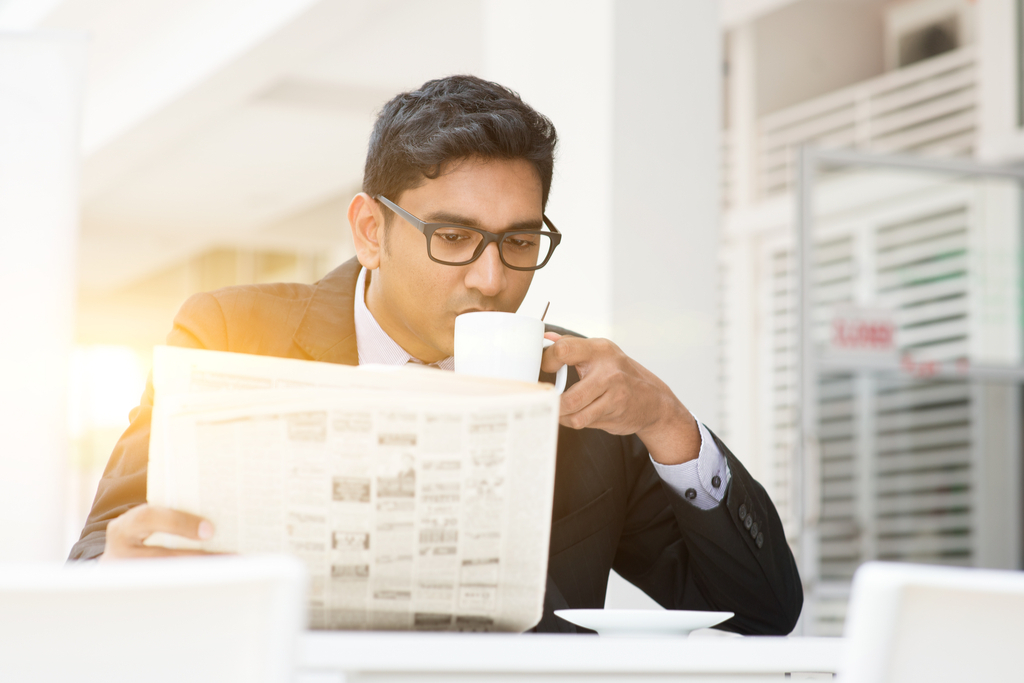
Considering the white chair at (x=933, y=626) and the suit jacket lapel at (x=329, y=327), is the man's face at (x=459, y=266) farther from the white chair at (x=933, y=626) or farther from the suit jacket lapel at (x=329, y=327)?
the white chair at (x=933, y=626)

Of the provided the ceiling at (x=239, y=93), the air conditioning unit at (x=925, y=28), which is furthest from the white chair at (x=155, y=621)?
the air conditioning unit at (x=925, y=28)

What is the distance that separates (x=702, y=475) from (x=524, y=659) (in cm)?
72

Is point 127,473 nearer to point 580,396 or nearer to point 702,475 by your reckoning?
point 580,396

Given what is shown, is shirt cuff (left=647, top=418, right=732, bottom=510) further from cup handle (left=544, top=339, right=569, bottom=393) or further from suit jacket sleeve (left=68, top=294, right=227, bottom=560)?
suit jacket sleeve (left=68, top=294, right=227, bottom=560)

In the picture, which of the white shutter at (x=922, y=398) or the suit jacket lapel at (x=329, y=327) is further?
the white shutter at (x=922, y=398)

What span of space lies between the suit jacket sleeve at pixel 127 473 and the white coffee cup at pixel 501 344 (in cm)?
45

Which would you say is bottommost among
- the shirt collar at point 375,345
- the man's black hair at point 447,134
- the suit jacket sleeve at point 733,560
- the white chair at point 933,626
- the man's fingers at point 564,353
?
the suit jacket sleeve at point 733,560

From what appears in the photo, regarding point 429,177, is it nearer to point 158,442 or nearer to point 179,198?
point 158,442

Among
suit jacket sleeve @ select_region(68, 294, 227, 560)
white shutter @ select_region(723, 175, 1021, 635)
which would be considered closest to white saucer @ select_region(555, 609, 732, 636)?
suit jacket sleeve @ select_region(68, 294, 227, 560)

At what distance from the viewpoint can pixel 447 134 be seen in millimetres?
1579

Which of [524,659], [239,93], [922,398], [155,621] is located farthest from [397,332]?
[239,93]

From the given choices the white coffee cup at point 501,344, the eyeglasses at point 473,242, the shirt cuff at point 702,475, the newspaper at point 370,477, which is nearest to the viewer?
the newspaper at point 370,477

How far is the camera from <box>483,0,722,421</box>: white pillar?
2578mm

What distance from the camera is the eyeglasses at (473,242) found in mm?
1490
